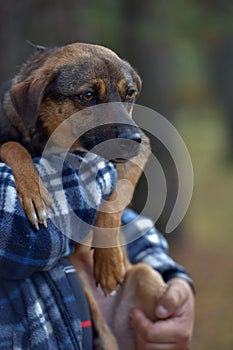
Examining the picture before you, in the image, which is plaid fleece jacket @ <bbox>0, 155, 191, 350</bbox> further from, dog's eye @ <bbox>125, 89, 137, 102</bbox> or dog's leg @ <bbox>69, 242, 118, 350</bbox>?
dog's eye @ <bbox>125, 89, 137, 102</bbox>

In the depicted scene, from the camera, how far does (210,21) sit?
5777 millimetres

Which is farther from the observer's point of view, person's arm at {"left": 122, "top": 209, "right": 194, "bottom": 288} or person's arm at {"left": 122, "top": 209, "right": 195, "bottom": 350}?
person's arm at {"left": 122, "top": 209, "right": 194, "bottom": 288}

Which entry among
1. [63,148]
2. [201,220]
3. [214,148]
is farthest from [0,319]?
[214,148]

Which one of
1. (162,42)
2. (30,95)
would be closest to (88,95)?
(30,95)

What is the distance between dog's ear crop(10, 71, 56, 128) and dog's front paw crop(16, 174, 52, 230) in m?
0.26

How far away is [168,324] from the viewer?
2.83 metres

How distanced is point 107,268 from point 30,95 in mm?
721

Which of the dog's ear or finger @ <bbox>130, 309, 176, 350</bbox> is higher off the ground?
the dog's ear

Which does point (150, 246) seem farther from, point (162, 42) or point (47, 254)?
point (162, 42)

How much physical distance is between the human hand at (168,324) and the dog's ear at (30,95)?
0.86m

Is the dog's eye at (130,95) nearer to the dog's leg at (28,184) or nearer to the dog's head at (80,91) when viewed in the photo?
the dog's head at (80,91)

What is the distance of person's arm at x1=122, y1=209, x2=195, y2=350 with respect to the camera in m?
2.81

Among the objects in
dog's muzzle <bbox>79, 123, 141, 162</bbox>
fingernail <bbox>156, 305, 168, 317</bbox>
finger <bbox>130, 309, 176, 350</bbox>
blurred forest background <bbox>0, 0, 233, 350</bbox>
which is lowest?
blurred forest background <bbox>0, 0, 233, 350</bbox>

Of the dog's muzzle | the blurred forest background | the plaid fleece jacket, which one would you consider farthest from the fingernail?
the blurred forest background
